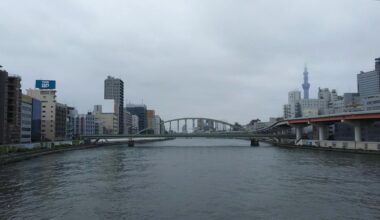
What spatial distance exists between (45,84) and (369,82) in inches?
5889

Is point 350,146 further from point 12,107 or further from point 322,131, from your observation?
point 12,107

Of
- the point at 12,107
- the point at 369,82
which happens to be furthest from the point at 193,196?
the point at 369,82

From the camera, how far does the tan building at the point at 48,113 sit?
101 metres

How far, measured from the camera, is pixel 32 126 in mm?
89188

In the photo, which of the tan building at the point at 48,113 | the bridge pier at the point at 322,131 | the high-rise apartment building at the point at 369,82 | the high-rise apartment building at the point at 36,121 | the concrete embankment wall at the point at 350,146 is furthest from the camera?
the high-rise apartment building at the point at 369,82

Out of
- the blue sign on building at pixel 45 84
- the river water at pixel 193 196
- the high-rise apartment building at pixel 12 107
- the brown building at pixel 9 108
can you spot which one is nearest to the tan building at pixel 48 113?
the blue sign on building at pixel 45 84

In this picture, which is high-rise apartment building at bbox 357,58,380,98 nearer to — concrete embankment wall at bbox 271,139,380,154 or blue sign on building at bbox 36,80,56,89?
concrete embankment wall at bbox 271,139,380,154

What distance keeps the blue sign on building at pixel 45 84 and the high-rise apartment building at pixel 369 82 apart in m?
137

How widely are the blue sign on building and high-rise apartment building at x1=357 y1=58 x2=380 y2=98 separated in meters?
137

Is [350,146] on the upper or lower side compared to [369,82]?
lower

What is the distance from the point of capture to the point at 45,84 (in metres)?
108

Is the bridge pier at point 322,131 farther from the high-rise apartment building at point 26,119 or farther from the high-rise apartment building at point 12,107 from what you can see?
the high-rise apartment building at point 26,119

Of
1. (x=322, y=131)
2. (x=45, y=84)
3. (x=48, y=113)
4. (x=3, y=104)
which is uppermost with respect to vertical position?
(x=45, y=84)

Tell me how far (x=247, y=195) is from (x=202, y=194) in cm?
265
